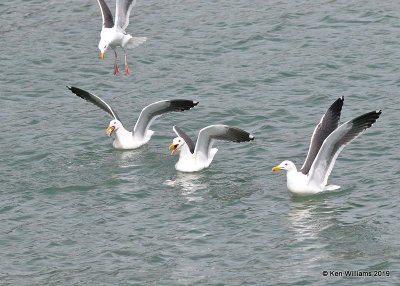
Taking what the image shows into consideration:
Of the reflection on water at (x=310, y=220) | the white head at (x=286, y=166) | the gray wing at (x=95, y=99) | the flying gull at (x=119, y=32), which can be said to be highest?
the flying gull at (x=119, y=32)

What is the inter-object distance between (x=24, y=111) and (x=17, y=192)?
5.45m

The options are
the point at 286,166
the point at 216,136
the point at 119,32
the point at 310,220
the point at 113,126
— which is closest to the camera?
the point at 310,220

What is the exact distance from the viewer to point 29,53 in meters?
36.8

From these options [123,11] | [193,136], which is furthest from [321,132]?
[123,11]

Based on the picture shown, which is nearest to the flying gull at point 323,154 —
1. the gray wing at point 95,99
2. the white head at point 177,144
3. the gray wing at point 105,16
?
the white head at point 177,144

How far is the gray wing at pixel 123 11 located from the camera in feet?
102

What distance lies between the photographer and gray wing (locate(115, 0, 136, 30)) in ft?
102

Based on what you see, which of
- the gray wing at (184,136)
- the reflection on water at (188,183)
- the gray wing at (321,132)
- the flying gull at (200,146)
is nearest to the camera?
the gray wing at (321,132)

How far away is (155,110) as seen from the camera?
29438mm

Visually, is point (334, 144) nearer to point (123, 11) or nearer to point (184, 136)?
point (184, 136)

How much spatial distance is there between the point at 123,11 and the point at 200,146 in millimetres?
5009

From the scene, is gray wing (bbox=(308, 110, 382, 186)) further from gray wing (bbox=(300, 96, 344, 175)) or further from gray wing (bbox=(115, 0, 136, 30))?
gray wing (bbox=(115, 0, 136, 30))

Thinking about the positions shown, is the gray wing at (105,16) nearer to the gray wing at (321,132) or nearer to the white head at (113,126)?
the white head at (113,126)

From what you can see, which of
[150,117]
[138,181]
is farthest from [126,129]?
[138,181]
